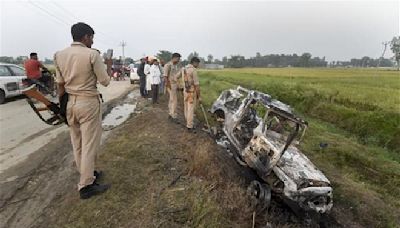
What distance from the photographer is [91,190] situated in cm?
434

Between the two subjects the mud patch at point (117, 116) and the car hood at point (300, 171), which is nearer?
the car hood at point (300, 171)

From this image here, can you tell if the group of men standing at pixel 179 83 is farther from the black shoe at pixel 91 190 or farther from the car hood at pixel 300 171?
the black shoe at pixel 91 190

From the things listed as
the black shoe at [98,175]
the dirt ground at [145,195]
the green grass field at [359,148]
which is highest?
the black shoe at [98,175]

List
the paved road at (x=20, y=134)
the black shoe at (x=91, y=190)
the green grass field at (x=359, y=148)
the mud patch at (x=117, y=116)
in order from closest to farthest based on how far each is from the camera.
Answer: the black shoe at (x=91, y=190) < the paved road at (x=20, y=134) < the green grass field at (x=359, y=148) < the mud patch at (x=117, y=116)

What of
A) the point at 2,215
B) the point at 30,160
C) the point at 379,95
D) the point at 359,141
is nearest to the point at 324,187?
the point at 2,215

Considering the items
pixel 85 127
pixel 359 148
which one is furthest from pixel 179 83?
pixel 85 127

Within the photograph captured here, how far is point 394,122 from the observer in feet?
36.4

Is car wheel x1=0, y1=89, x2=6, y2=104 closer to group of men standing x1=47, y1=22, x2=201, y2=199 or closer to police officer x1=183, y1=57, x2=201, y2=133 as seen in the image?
police officer x1=183, y1=57, x2=201, y2=133

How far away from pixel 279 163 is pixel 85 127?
3326mm

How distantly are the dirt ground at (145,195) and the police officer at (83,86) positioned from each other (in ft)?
1.77

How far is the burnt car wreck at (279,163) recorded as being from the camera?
5.21 meters

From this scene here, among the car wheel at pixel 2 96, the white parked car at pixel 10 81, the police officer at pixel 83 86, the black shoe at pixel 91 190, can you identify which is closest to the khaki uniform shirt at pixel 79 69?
the police officer at pixel 83 86

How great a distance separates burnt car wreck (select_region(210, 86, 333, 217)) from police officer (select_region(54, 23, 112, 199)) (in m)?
2.70

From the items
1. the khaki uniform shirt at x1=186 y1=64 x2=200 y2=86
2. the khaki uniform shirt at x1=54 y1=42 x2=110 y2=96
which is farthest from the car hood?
the khaki uniform shirt at x1=54 y1=42 x2=110 y2=96
